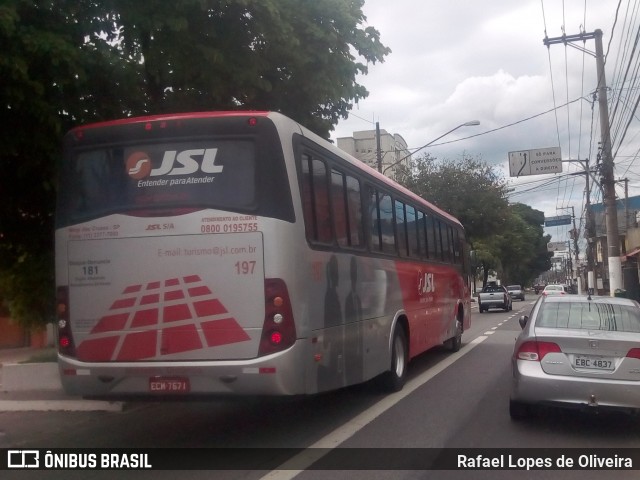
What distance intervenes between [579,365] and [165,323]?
4.43 meters

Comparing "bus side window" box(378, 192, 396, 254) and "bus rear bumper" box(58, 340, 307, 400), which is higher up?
"bus side window" box(378, 192, 396, 254)

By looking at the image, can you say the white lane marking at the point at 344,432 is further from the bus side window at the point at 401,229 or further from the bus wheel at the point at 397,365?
the bus side window at the point at 401,229

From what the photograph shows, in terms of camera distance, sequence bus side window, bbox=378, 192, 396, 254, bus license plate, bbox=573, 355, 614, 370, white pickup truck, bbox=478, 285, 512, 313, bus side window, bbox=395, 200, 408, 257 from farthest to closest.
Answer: white pickup truck, bbox=478, 285, 512, 313, bus side window, bbox=395, 200, 408, 257, bus side window, bbox=378, 192, 396, 254, bus license plate, bbox=573, 355, 614, 370

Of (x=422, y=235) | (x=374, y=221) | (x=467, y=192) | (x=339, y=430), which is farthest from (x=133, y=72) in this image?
(x=467, y=192)

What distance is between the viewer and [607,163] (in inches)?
989

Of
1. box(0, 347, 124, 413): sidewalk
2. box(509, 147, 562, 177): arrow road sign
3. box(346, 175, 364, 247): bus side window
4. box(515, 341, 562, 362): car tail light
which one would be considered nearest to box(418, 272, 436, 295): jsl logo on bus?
box(346, 175, 364, 247): bus side window

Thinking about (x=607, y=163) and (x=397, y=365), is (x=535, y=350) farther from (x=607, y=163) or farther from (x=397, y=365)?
(x=607, y=163)

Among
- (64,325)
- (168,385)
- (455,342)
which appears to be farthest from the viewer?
(455,342)

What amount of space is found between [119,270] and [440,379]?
6980 millimetres

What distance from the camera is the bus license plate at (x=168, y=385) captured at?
6895 mm

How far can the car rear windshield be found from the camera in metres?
8.29

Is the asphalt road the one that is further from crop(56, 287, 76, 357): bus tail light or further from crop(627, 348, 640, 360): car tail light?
crop(56, 287, 76, 357): bus tail light

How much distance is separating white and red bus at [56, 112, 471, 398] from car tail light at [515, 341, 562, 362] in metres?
2.13

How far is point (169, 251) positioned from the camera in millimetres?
7004
